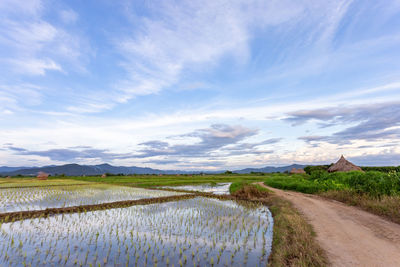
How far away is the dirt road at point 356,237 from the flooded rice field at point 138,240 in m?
1.64

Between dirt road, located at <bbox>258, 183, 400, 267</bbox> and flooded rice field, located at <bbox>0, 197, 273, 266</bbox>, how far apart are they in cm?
164

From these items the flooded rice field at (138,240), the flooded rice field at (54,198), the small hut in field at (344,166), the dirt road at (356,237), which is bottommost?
the flooded rice field at (138,240)

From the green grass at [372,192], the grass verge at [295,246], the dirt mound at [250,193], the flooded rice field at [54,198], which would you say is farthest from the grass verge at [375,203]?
the flooded rice field at [54,198]

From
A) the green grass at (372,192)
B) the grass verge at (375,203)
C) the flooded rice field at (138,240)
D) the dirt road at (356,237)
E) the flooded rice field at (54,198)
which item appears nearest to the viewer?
the dirt road at (356,237)

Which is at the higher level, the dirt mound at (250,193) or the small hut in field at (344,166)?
the small hut in field at (344,166)

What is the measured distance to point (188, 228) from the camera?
8508 mm

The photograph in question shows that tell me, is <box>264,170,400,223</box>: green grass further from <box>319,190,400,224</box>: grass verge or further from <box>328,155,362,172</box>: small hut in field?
<box>328,155,362,172</box>: small hut in field

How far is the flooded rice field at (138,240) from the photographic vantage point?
5723 mm

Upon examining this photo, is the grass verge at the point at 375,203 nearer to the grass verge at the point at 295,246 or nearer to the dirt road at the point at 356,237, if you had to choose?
the dirt road at the point at 356,237

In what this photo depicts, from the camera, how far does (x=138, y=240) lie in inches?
281

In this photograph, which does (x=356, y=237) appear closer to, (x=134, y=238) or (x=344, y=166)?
(x=134, y=238)

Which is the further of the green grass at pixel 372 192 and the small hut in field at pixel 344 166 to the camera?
the small hut in field at pixel 344 166

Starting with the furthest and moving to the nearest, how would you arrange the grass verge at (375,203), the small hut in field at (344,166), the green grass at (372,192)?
1. the small hut in field at (344,166)
2. the green grass at (372,192)
3. the grass verge at (375,203)

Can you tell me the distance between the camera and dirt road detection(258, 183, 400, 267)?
16.4ft
